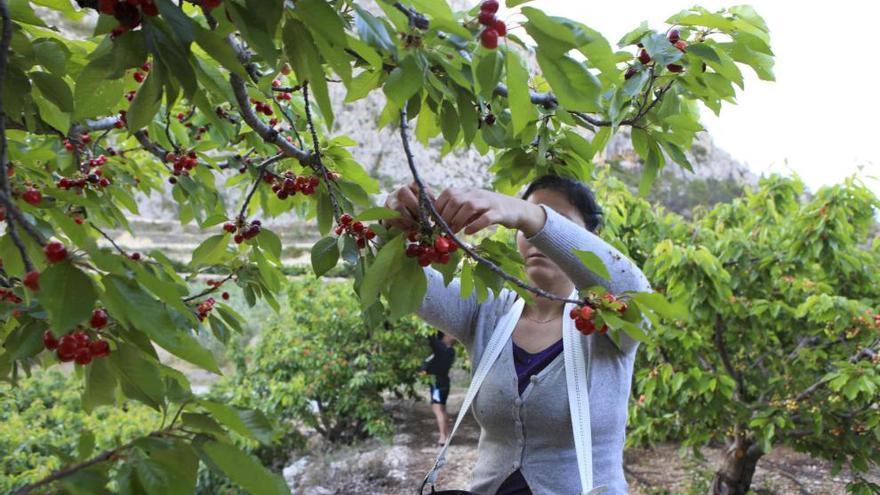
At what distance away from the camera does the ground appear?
500 cm

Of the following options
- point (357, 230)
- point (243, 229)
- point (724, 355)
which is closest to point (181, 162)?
point (243, 229)

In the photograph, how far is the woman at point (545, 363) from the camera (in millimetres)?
1239

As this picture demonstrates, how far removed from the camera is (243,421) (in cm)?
72

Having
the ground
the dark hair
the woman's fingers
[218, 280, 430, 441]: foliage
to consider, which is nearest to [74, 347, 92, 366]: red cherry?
the woman's fingers

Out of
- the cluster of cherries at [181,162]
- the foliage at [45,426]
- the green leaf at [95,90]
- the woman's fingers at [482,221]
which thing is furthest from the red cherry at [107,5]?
the foliage at [45,426]

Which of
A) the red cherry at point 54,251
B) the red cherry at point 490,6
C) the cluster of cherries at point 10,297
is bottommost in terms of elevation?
the cluster of cherries at point 10,297

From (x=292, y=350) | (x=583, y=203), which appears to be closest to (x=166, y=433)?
(x=583, y=203)

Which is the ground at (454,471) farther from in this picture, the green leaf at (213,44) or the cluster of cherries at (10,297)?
the green leaf at (213,44)

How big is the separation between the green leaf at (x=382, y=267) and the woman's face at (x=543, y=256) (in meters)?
0.56

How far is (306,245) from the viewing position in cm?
2147

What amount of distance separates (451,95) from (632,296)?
0.46 m

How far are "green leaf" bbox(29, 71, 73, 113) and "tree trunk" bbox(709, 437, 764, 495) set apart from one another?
13.5ft

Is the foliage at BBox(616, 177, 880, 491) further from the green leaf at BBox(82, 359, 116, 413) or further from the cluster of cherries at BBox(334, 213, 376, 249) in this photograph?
the green leaf at BBox(82, 359, 116, 413)

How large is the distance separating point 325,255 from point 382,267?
230mm
